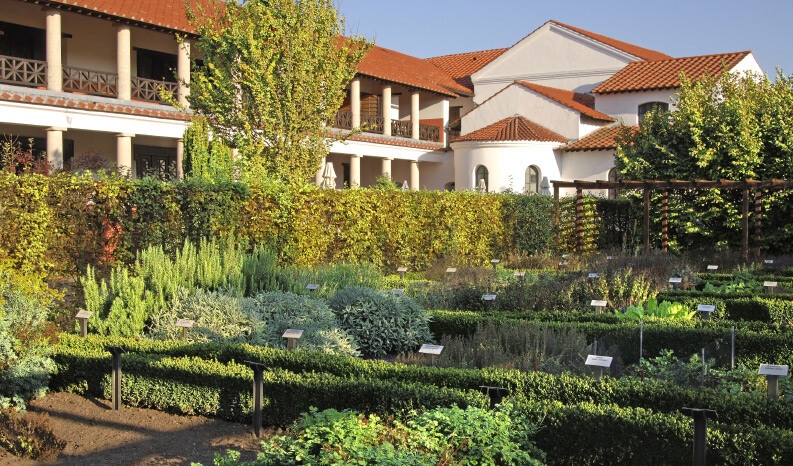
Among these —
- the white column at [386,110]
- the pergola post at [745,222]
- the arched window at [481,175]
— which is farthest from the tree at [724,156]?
the white column at [386,110]

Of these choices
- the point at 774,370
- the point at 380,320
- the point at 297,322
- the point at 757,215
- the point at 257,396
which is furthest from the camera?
the point at 757,215

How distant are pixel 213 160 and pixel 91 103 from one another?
295 inches

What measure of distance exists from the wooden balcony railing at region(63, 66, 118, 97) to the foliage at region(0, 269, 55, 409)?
15.9 m

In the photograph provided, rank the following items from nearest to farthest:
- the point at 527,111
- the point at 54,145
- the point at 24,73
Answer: the point at 24,73 < the point at 54,145 < the point at 527,111

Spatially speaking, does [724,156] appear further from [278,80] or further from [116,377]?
[116,377]

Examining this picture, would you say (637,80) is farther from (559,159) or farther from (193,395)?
(193,395)

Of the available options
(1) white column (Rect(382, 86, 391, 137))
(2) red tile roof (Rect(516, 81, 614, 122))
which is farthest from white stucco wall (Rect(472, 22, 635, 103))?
(1) white column (Rect(382, 86, 391, 137))

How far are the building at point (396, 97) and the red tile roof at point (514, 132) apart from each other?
0.26 ft

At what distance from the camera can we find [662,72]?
32000 millimetres

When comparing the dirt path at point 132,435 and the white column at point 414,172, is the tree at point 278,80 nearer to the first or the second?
the dirt path at point 132,435

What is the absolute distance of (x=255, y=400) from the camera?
608 centimetres

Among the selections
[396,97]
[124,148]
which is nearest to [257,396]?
[124,148]

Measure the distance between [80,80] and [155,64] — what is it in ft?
13.4

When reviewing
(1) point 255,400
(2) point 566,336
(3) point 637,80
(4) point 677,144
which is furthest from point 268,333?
(3) point 637,80
